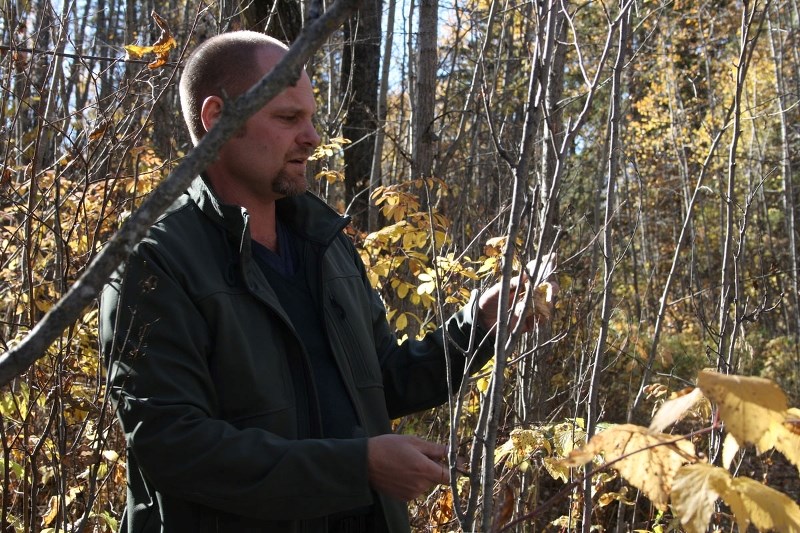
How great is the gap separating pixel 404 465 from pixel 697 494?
54 cm

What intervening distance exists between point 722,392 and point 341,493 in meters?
0.73

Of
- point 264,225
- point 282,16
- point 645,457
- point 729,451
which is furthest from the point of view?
point 282,16

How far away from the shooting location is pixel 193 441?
1495 mm

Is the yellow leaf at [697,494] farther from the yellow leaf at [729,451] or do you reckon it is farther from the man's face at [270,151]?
the man's face at [270,151]

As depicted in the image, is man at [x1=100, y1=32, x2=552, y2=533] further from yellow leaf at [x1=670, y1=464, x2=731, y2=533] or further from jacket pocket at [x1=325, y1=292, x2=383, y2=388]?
yellow leaf at [x1=670, y1=464, x2=731, y2=533]

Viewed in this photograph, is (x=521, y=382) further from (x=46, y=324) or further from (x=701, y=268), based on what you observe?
(x=701, y=268)

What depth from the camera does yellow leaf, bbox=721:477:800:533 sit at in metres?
1.19

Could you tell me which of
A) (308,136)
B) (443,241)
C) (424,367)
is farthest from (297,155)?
(443,241)

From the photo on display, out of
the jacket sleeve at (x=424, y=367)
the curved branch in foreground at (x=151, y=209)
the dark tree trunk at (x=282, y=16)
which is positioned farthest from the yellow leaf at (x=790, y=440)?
the dark tree trunk at (x=282, y=16)

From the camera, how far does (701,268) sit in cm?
1471

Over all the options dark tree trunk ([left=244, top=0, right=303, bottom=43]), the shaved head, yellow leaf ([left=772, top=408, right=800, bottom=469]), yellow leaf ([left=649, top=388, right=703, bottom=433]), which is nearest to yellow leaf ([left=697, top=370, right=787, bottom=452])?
yellow leaf ([left=649, top=388, right=703, bottom=433])

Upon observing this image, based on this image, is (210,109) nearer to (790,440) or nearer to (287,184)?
(287,184)

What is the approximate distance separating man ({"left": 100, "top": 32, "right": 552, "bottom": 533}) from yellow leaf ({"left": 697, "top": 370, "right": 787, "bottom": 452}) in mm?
556

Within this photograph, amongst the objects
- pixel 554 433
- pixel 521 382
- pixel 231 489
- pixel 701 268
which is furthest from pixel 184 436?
pixel 701 268
